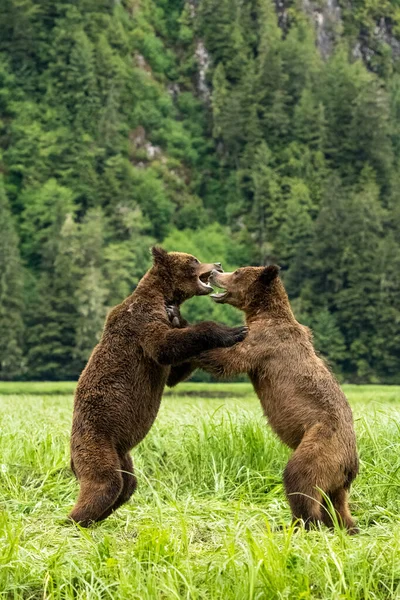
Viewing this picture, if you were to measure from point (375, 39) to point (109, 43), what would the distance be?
77.2 ft

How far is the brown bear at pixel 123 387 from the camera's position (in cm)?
609

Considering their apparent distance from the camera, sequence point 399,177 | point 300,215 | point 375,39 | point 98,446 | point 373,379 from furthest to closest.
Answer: point 375,39
point 399,177
point 300,215
point 373,379
point 98,446

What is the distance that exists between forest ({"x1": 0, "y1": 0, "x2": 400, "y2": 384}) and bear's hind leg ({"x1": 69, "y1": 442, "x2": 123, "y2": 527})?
2122 inches

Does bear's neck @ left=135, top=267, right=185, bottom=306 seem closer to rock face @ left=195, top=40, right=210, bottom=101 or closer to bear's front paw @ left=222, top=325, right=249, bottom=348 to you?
bear's front paw @ left=222, top=325, right=249, bottom=348

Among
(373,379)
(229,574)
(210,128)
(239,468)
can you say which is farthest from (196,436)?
(210,128)

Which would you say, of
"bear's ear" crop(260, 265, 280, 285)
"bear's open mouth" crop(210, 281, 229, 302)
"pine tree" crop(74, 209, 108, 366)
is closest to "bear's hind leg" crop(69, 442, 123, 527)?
"bear's open mouth" crop(210, 281, 229, 302)

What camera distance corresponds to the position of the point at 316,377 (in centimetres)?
630

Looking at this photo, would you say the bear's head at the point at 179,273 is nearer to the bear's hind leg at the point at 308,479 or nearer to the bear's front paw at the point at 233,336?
the bear's front paw at the point at 233,336

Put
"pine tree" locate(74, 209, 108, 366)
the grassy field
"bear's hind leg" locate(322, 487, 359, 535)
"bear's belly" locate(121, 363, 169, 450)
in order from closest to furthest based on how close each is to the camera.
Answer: the grassy field
"bear's hind leg" locate(322, 487, 359, 535)
"bear's belly" locate(121, 363, 169, 450)
"pine tree" locate(74, 209, 108, 366)

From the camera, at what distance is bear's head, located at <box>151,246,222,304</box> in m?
6.71

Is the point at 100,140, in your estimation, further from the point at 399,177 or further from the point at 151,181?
the point at 399,177

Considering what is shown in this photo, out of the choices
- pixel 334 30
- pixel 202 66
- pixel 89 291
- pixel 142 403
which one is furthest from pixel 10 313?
pixel 142 403

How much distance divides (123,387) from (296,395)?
3.10ft

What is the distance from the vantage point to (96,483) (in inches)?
238
